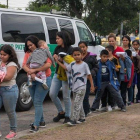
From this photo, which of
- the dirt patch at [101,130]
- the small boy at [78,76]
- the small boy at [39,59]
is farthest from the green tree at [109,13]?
the small boy at [39,59]

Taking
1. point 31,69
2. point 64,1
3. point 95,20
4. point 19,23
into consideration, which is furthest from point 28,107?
point 95,20

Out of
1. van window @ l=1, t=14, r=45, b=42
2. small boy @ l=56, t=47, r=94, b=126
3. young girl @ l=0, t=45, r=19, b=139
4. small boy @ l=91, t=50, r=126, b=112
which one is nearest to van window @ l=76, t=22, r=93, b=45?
van window @ l=1, t=14, r=45, b=42

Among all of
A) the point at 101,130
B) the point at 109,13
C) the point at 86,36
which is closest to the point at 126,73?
the point at 101,130

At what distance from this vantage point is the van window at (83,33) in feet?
37.7

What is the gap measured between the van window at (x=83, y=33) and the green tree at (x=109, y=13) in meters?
13.3

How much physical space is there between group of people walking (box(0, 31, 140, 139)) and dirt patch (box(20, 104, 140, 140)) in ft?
0.88

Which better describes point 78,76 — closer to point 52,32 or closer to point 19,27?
point 19,27

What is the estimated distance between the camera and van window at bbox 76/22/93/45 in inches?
452

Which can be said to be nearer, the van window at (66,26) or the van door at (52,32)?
the van door at (52,32)

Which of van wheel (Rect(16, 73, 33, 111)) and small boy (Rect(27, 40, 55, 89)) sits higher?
small boy (Rect(27, 40, 55, 89))

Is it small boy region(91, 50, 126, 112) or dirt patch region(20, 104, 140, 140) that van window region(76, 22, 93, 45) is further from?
dirt patch region(20, 104, 140, 140)

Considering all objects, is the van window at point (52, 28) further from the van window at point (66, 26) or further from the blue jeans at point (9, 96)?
the blue jeans at point (9, 96)

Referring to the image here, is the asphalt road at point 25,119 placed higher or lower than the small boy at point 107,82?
lower

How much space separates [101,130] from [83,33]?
5.35m
